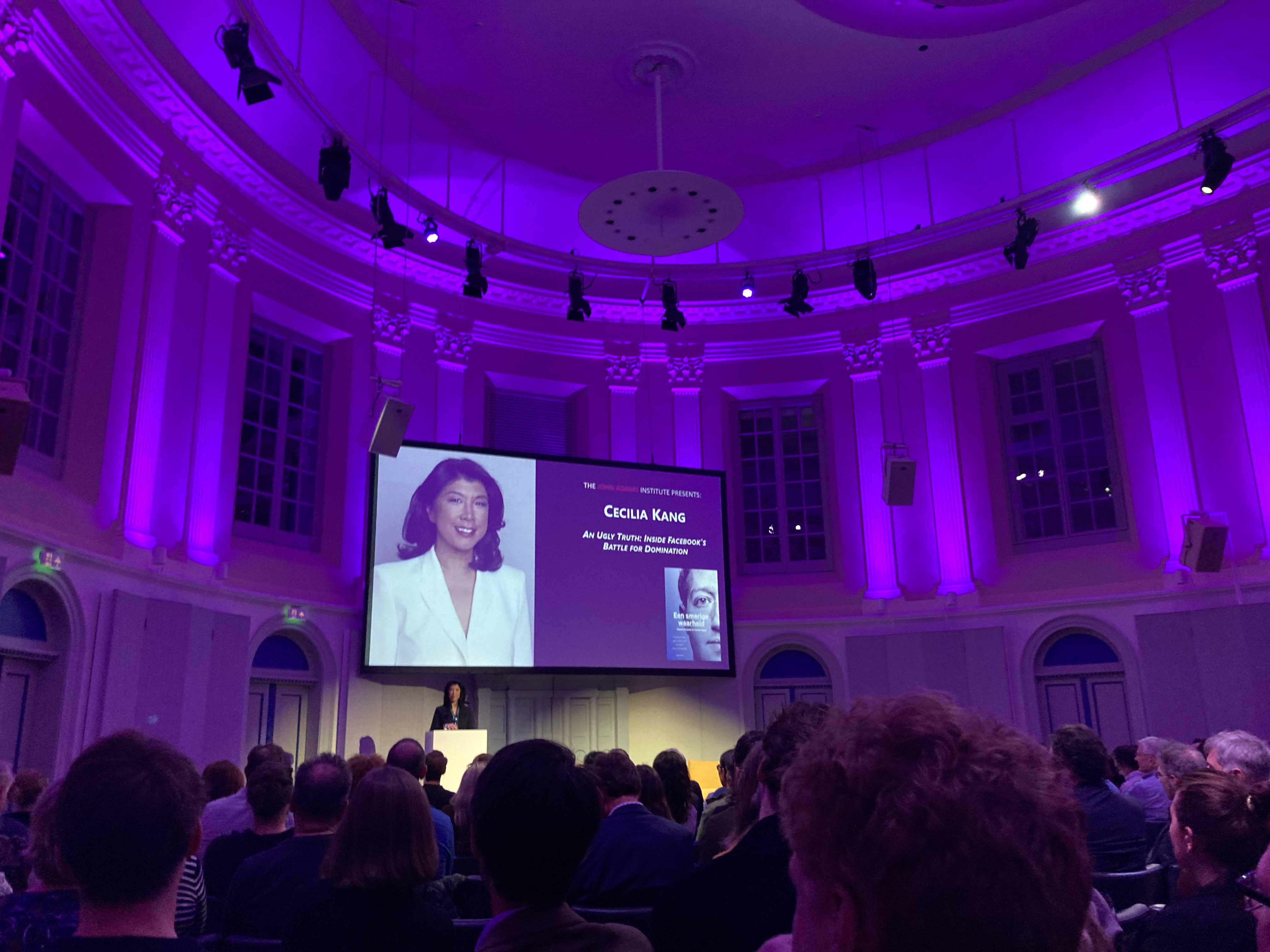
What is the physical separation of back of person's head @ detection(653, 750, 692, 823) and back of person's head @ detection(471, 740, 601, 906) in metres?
3.13

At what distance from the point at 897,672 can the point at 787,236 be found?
17.5 ft

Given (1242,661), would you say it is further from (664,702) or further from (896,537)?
(664,702)

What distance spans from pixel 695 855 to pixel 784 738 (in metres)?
1.46

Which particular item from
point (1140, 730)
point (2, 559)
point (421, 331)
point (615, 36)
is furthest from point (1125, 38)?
point (2, 559)

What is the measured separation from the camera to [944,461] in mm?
11023

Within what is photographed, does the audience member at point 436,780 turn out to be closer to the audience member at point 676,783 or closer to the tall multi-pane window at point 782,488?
the audience member at point 676,783

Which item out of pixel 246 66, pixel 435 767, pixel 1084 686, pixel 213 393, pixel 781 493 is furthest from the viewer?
pixel 781 493

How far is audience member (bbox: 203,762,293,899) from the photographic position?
3250 mm

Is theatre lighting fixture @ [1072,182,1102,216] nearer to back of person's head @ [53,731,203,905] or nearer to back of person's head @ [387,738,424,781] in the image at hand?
back of person's head @ [387,738,424,781]

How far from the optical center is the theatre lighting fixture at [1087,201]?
932 centimetres

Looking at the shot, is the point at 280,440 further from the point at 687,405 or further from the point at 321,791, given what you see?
the point at 321,791

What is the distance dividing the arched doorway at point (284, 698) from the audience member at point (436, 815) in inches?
179

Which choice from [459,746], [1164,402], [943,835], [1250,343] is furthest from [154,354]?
[1250,343]

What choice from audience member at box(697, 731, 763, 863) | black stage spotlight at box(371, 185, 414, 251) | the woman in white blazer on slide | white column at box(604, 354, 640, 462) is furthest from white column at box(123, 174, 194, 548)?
audience member at box(697, 731, 763, 863)
